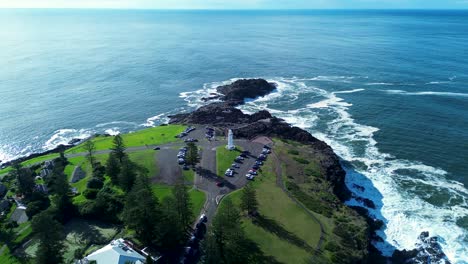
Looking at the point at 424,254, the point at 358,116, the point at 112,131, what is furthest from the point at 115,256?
the point at 358,116

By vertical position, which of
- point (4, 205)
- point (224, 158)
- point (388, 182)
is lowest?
point (4, 205)

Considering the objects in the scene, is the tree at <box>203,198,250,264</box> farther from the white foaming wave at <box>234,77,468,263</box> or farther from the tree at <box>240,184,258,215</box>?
the white foaming wave at <box>234,77,468,263</box>

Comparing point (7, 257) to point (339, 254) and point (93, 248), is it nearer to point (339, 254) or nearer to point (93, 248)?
point (93, 248)

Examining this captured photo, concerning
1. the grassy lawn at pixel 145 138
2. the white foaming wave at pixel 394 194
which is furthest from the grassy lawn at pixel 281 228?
the grassy lawn at pixel 145 138

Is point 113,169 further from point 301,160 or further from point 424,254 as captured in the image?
point 424,254

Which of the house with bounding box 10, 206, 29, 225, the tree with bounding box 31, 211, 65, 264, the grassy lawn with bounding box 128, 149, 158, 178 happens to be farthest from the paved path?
the house with bounding box 10, 206, 29, 225

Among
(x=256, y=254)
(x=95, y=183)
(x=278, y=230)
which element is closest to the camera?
(x=256, y=254)
